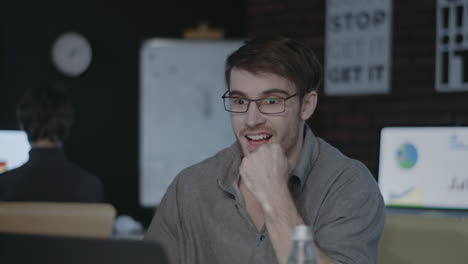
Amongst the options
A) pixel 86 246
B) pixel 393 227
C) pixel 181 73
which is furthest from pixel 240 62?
pixel 181 73

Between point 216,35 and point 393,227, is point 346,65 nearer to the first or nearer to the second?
point 216,35

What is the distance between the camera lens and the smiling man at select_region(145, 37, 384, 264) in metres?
1.57

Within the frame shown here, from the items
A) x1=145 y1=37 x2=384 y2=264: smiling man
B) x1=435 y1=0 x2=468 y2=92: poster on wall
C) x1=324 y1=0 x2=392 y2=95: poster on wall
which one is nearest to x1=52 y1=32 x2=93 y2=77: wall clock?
x1=324 y1=0 x2=392 y2=95: poster on wall

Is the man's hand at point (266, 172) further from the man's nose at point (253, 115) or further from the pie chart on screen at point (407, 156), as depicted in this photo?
the pie chart on screen at point (407, 156)

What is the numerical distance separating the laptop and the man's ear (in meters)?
1.07

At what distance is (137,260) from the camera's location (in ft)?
2.53

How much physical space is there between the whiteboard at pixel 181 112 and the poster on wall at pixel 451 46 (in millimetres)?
1699

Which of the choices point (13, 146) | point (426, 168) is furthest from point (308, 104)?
point (13, 146)

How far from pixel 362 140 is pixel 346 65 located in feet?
1.78

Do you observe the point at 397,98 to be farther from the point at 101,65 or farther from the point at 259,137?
the point at 259,137

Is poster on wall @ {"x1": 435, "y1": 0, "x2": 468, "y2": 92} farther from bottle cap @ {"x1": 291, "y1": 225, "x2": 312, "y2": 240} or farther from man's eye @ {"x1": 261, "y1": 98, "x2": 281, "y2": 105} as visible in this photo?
bottle cap @ {"x1": 291, "y1": 225, "x2": 312, "y2": 240}

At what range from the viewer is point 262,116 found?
169 cm

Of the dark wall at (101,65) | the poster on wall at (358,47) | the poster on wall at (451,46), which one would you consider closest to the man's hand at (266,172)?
the poster on wall at (451,46)

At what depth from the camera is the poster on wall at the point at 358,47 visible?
14.5 ft
